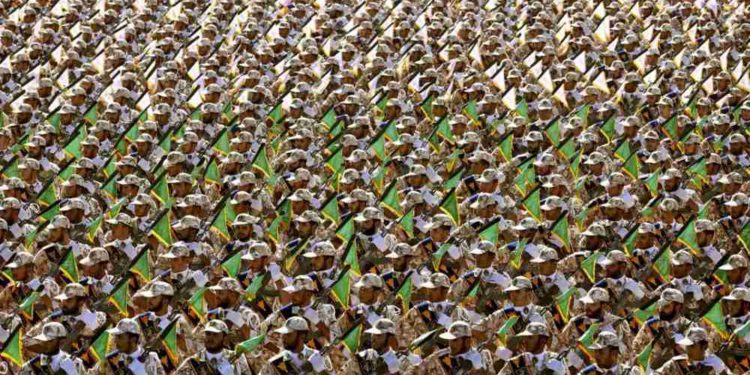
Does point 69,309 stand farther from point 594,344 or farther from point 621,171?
point 621,171

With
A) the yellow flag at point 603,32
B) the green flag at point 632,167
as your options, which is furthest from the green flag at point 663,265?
the yellow flag at point 603,32

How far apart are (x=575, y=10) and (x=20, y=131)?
7833mm

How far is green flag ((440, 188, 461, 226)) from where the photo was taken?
9891 mm

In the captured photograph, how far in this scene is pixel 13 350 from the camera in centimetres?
741

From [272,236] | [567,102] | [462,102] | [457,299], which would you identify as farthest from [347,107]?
[457,299]

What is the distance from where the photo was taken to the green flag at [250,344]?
7.52 meters

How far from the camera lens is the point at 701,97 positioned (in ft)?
41.4

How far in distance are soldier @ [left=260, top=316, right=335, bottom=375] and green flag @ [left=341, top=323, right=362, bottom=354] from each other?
1.05ft

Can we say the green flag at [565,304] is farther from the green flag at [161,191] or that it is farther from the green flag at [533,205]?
the green flag at [161,191]

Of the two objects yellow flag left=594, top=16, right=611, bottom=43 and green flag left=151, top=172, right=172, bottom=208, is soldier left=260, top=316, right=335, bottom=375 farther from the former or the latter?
yellow flag left=594, top=16, right=611, bottom=43

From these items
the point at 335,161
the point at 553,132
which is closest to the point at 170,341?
the point at 335,161

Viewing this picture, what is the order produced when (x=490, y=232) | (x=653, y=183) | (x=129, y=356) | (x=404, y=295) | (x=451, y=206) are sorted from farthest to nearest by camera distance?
(x=653, y=183) → (x=451, y=206) → (x=490, y=232) → (x=404, y=295) → (x=129, y=356)

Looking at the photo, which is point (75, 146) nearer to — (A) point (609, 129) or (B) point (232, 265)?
(B) point (232, 265)

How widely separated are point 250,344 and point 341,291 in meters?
1.11
